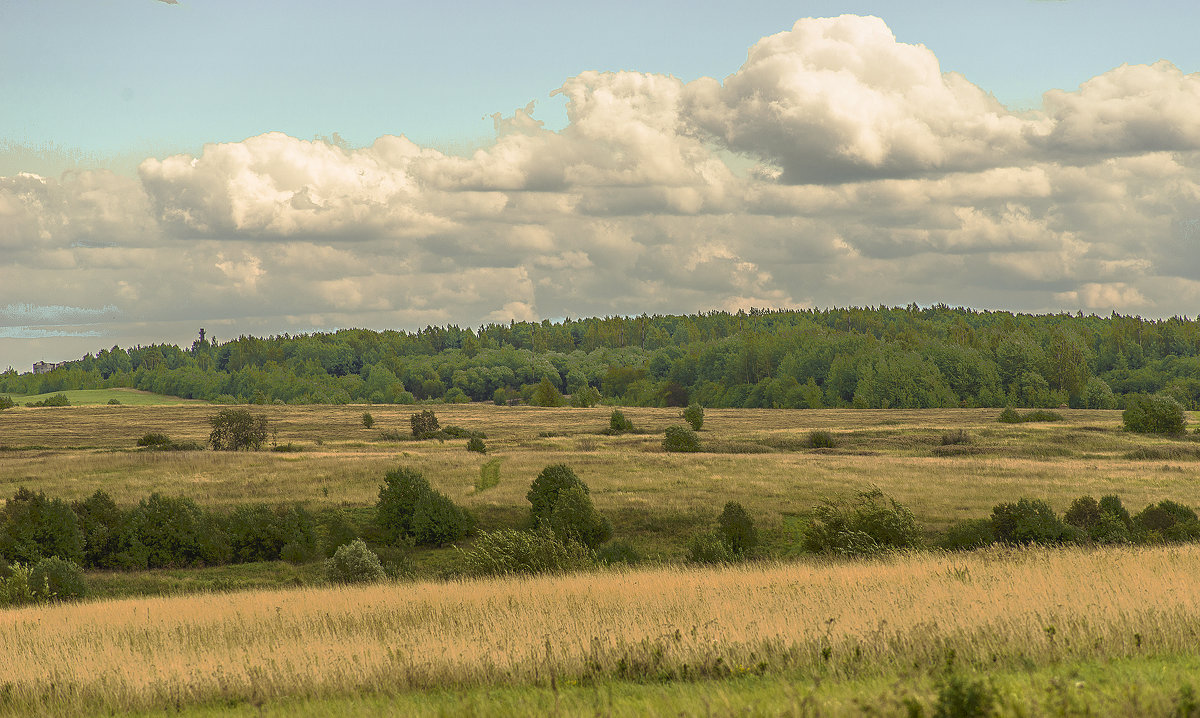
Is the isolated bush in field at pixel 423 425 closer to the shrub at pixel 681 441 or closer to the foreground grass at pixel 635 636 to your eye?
the shrub at pixel 681 441

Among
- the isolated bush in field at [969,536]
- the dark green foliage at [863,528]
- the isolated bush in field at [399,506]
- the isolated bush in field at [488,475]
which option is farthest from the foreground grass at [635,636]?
the isolated bush in field at [488,475]

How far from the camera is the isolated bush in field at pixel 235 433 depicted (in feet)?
259

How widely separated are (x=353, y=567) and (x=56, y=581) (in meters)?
8.34

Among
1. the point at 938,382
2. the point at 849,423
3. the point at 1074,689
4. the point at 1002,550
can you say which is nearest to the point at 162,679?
the point at 1074,689

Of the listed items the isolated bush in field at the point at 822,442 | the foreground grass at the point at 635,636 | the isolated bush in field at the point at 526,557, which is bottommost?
the isolated bush in field at the point at 822,442

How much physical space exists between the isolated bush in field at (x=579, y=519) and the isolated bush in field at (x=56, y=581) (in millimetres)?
15309

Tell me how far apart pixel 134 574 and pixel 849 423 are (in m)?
91.0

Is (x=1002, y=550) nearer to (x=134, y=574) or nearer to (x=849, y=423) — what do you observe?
(x=134, y=574)

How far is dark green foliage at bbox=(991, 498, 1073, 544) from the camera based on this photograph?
95.0 feet

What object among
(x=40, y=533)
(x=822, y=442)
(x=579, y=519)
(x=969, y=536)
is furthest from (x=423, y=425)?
(x=969, y=536)

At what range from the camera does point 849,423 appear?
111625mm

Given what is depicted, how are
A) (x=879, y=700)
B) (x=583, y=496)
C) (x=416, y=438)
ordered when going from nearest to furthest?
(x=879, y=700)
(x=583, y=496)
(x=416, y=438)

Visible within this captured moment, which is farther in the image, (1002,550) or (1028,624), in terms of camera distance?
(1002,550)

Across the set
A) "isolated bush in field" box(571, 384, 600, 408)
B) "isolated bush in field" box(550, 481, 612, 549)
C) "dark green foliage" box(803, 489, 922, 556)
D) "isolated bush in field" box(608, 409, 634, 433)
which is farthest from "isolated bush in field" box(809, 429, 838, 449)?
"isolated bush in field" box(571, 384, 600, 408)
